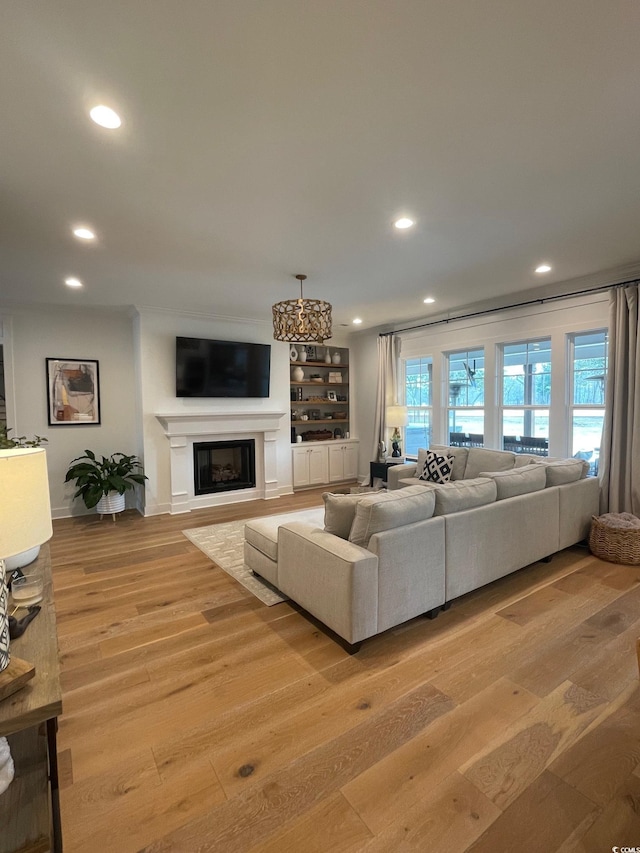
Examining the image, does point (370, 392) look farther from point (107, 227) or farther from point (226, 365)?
point (107, 227)

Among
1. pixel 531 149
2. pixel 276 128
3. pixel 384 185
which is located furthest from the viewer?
pixel 384 185

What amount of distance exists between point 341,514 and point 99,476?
3.86 metres

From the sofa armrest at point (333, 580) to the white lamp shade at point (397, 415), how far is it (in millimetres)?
3699

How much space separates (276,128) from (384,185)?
0.76 m

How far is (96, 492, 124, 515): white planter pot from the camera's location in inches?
205

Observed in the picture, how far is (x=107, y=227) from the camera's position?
2867 millimetres

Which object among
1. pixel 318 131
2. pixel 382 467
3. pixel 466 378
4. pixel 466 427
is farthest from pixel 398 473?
pixel 318 131

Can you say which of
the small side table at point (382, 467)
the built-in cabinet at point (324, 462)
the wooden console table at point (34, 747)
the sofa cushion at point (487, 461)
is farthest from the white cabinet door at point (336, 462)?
the wooden console table at point (34, 747)

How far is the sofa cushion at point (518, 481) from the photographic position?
316 cm

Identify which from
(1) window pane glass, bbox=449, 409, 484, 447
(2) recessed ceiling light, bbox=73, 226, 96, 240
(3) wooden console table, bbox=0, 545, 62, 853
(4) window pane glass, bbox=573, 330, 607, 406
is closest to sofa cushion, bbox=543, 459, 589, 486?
(4) window pane glass, bbox=573, 330, 607, 406

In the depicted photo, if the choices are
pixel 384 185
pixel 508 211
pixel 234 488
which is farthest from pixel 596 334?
pixel 234 488

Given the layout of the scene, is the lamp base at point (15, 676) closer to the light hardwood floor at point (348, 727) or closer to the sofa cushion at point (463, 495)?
the light hardwood floor at point (348, 727)

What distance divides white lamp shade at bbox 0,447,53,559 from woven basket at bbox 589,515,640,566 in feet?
13.8

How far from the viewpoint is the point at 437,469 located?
199 inches
